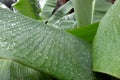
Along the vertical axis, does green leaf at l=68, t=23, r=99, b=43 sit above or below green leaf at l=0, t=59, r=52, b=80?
above

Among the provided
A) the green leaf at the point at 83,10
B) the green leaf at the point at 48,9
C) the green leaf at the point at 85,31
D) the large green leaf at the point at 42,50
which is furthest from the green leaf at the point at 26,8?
the large green leaf at the point at 42,50

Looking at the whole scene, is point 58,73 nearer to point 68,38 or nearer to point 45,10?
point 68,38

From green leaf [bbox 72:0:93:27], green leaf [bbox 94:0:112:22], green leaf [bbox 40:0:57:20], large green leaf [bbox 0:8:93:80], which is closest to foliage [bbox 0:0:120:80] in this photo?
large green leaf [bbox 0:8:93:80]

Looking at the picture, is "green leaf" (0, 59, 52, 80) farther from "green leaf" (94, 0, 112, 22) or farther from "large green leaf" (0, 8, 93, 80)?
"green leaf" (94, 0, 112, 22)

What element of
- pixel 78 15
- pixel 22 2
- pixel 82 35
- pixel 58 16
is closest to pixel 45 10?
pixel 58 16

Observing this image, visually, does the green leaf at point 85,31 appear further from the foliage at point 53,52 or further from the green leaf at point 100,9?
the green leaf at point 100,9
